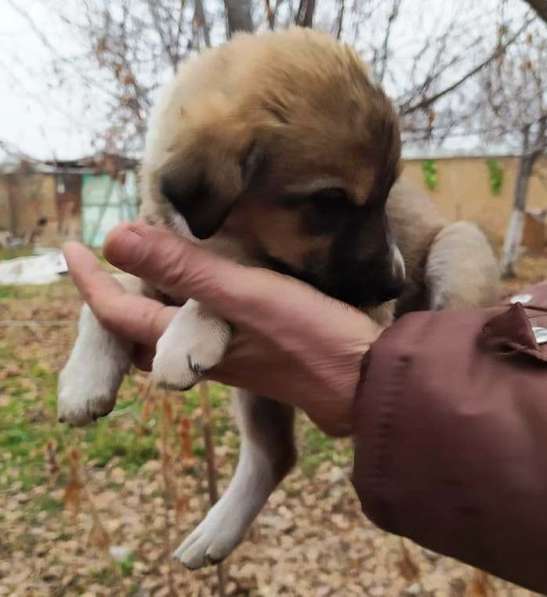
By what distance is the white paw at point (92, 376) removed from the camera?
6.51ft

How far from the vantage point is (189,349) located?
1816 millimetres

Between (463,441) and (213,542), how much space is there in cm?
152

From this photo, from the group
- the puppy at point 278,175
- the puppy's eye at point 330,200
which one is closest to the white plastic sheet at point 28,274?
the puppy at point 278,175

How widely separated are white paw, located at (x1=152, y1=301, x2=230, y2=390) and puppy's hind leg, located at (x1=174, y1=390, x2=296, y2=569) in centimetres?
87

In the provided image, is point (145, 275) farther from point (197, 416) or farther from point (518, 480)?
point (197, 416)

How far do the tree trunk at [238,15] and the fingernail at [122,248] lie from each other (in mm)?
1119

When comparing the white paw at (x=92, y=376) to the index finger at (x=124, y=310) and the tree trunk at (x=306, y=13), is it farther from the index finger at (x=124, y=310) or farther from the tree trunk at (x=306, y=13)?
the tree trunk at (x=306, y=13)

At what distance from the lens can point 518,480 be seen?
1.26 meters

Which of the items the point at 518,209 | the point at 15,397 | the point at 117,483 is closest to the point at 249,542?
the point at 117,483

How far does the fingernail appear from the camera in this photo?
1.88 meters

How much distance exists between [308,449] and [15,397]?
3044 mm

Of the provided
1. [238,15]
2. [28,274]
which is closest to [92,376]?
[238,15]

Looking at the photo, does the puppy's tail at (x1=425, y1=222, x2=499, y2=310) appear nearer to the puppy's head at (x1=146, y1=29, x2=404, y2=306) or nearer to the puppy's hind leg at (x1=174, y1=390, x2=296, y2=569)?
the puppy's head at (x1=146, y1=29, x2=404, y2=306)

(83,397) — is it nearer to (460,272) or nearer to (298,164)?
(298,164)
